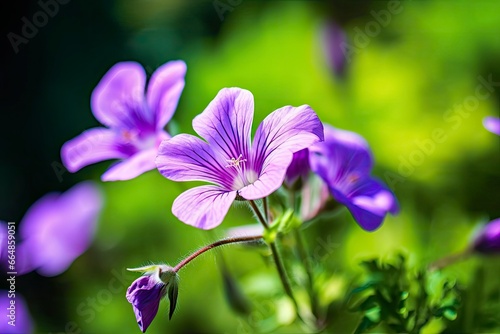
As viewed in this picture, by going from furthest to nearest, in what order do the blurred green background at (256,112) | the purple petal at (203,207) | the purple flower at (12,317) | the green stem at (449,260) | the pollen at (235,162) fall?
1. the blurred green background at (256,112)
2. the purple flower at (12,317)
3. the green stem at (449,260)
4. the pollen at (235,162)
5. the purple petal at (203,207)

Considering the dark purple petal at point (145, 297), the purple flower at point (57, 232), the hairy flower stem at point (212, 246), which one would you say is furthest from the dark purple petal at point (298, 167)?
the purple flower at point (57, 232)

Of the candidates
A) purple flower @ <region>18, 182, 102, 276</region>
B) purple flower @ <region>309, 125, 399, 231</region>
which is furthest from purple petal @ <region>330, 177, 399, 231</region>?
purple flower @ <region>18, 182, 102, 276</region>

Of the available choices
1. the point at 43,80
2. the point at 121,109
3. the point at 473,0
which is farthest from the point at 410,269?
the point at 43,80

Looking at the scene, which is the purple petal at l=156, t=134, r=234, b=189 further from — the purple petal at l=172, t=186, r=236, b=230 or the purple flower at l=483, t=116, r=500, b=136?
the purple flower at l=483, t=116, r=500, b=136

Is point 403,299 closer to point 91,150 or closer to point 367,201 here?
point 367,201

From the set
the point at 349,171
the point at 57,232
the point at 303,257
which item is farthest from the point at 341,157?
the point at 57,232

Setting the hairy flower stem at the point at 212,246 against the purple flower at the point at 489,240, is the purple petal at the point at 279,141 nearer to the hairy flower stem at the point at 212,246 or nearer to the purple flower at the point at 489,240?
the hairy flower stem at the point at 212,246

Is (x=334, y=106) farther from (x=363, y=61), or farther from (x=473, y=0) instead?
(x=473, y=0)
